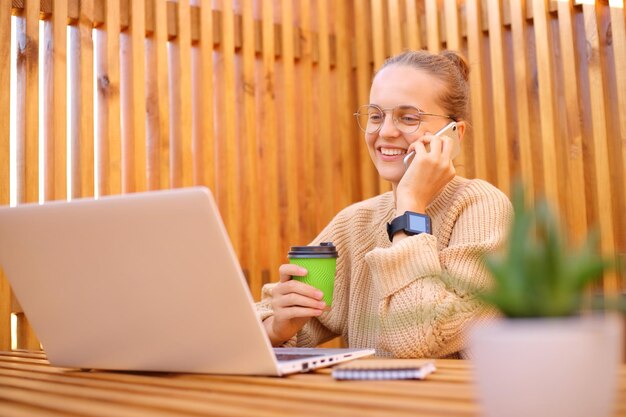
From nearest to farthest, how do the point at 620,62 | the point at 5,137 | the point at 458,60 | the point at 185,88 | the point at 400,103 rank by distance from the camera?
the point at 400,103
the point at 458,60
the point at 5,137
the point at 620,62
the point at 185,88

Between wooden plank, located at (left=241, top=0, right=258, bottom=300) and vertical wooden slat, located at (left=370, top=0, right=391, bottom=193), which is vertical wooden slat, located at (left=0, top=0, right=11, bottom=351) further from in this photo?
vertical wooden slat, located at (left=370, top=0, right=391, bottom=193)

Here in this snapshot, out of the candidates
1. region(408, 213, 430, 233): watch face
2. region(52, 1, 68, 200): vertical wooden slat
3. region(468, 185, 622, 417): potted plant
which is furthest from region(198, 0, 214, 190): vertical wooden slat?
region(468, 185, 622, 417): potted plant

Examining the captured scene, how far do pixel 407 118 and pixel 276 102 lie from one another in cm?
148

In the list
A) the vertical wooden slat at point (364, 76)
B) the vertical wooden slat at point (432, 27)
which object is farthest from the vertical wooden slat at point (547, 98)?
the vertical wooden slat at point (364, 76)

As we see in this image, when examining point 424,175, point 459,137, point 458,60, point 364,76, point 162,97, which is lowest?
point 424,175

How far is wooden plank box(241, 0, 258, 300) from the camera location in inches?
127

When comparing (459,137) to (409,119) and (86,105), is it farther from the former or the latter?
(86,105)

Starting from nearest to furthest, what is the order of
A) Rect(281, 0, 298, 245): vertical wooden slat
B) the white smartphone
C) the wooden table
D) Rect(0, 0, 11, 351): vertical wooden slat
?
1. the wooden table
2. the white smartphone
3. Rect(0, 0, 11, 351): vertical wooden slat
4. Rect(281, 0, 298, 245): vertical wooden slat

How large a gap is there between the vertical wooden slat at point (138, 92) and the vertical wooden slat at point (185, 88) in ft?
0.54

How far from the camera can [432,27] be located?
10.8 ft

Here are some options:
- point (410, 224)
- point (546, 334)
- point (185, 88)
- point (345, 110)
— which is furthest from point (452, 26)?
point (546, 334)

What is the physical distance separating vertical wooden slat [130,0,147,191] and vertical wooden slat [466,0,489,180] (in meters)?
1.35

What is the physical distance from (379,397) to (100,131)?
2.24 meters

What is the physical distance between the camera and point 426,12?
3320 millimetres
